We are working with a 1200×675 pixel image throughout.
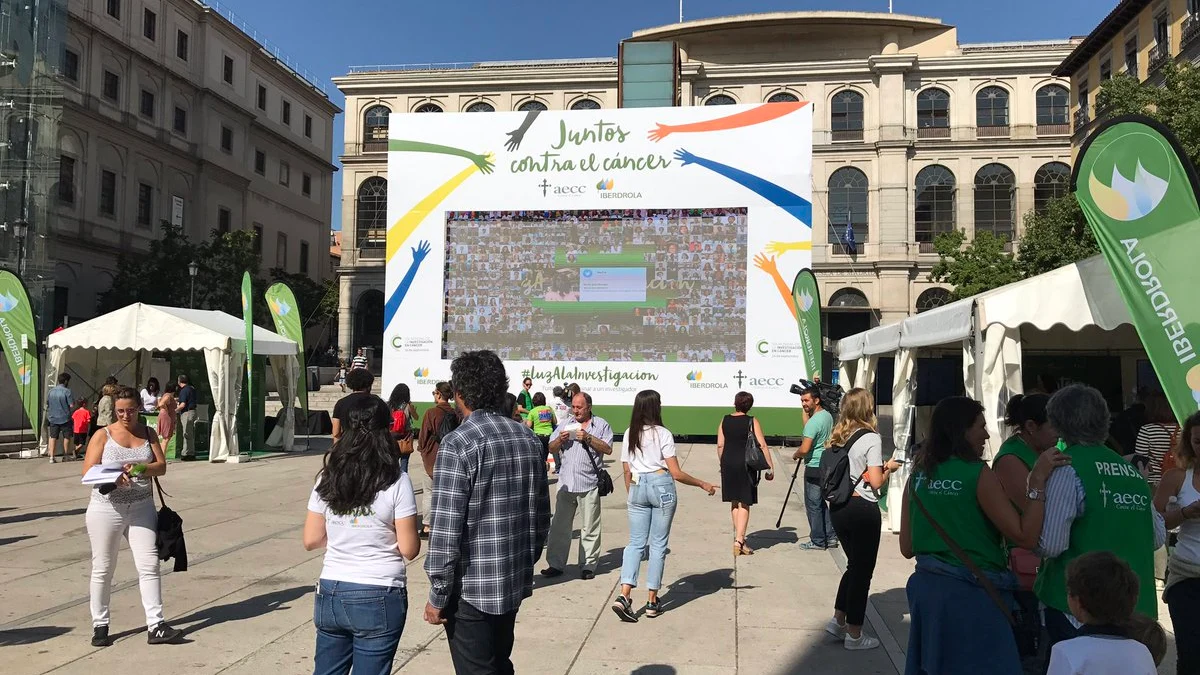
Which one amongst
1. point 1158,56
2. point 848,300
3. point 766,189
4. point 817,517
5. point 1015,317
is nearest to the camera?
point 1015,317

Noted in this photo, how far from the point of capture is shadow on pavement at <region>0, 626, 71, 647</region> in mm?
5469

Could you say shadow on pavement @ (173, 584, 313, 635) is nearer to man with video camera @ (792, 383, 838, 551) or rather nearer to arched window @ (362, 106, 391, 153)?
man with video camera @ (792, 383, 838, 551)

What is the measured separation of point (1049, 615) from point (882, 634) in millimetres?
2395

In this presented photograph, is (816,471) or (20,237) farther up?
(20,237)

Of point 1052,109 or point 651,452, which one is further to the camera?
point 1052,109

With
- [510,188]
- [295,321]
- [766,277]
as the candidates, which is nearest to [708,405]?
[766,277]

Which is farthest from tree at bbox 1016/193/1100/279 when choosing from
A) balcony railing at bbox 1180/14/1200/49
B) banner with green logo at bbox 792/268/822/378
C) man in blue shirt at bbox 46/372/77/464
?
man in blue shirt at bbox 46/372/77/464

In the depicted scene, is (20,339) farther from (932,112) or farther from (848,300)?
(932,112)

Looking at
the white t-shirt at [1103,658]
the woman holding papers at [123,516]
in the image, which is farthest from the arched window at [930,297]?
the white t-shirt at [1103,658]

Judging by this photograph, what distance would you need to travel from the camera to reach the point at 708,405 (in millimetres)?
20438

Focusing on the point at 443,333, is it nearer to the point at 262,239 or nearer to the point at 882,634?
the point at 882,634

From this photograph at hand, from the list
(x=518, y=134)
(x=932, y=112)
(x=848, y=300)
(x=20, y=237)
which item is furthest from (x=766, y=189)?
(x=932, y=112)

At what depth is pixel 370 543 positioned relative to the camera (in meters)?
3.30

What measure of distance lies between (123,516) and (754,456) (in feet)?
16.0
